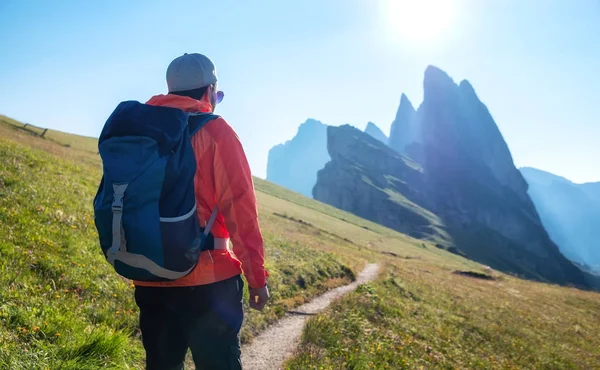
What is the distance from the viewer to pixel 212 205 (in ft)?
10.9

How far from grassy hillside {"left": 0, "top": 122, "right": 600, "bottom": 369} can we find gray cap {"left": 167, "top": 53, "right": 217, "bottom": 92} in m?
4.00

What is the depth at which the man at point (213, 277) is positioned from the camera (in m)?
3.13

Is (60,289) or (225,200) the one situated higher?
(225,200)

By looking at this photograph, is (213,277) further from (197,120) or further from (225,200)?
(197,120)

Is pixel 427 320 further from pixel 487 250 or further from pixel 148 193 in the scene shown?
pixel 487 250

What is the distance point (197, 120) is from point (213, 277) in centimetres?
142

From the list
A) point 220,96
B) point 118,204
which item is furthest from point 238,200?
point 220,96

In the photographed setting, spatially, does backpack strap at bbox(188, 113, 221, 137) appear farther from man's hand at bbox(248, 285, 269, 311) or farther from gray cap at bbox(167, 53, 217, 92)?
man's hand at bbox(248, 285, 269, 311)

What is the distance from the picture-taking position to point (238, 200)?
321 cm

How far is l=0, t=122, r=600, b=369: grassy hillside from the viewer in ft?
17.9

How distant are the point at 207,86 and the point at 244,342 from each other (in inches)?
282

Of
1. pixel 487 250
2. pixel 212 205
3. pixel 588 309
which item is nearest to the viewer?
pixel 212 205

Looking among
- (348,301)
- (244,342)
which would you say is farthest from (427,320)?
(244,342)

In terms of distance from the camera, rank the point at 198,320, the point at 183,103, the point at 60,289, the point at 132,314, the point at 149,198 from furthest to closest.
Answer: the point at 132,314, the point at 60,289, the point at 183,103, the point at 198,320, the point at 149,198
